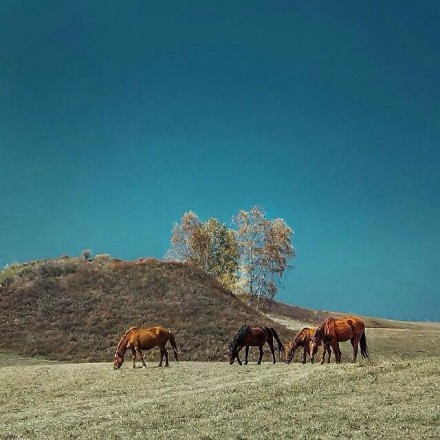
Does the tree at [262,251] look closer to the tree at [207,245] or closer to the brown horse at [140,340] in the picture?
the tree at [207,245]

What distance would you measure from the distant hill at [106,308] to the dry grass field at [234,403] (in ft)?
65.4

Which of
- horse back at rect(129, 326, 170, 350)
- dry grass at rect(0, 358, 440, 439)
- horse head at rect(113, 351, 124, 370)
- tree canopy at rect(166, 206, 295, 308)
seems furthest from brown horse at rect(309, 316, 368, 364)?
tree canopy at rect(166, 206, 295, 308)

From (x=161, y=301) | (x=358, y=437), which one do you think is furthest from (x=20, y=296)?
(x=358, y=437)

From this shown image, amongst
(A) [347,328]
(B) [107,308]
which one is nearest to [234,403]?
(A) [347,328]

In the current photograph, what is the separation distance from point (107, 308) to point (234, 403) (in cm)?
3814

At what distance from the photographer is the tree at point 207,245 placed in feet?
318

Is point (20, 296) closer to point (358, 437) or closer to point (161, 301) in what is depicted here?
point (161, 301)

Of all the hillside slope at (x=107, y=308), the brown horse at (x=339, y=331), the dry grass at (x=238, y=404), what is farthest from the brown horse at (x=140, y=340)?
the hillside slope at (x=107, y=308)

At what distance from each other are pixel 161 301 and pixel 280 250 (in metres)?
35.3

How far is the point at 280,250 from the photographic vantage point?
8912cm

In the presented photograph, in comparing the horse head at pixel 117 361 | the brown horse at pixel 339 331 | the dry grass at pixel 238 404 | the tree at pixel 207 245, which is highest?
the tree at pixel 207 245

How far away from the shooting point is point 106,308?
54.2m

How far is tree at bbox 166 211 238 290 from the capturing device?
96938 mm

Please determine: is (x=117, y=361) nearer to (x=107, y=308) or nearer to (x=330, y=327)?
(x=330, y=327)
